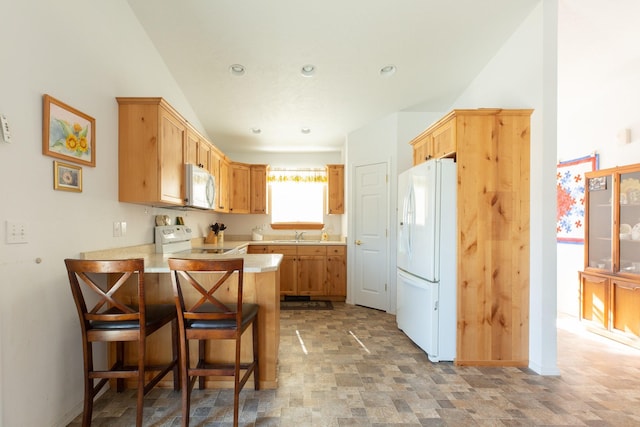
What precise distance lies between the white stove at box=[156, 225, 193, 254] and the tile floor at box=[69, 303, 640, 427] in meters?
1.28

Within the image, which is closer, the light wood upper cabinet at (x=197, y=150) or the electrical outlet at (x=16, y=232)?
the electrical outlet at (x=16, y=232)

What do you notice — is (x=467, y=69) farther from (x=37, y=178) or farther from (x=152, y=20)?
(x=37, y=178)

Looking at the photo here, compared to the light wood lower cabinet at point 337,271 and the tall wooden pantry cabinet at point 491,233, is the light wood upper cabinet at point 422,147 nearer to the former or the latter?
the tall wooden pantry cabinet at point 491,233

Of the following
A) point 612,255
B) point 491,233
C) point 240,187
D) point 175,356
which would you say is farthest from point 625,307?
point 240,187

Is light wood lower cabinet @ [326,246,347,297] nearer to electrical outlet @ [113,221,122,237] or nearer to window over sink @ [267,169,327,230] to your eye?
window over sink @ [267,169,327,230]

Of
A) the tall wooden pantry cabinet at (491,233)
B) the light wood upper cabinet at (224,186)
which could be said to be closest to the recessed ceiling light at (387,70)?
the tall wooden pantry cabinet at (491,233)

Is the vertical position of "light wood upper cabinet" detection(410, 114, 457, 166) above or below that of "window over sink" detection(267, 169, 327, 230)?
above

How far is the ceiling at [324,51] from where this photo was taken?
2.37 m

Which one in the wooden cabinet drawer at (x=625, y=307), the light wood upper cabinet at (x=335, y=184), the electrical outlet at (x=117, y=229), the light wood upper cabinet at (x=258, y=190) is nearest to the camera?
the electrical outlet at (x=117, y=229)

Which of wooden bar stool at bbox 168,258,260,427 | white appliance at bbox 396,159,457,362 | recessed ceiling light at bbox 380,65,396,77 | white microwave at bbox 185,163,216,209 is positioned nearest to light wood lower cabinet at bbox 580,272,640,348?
white appliance at bbox 396,159,457,362

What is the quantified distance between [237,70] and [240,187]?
217cm

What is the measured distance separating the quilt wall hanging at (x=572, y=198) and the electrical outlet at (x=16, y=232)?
5.25 metres

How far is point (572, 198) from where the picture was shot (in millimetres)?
3848

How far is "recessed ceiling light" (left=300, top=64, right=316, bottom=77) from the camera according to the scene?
9.88ft
